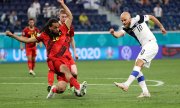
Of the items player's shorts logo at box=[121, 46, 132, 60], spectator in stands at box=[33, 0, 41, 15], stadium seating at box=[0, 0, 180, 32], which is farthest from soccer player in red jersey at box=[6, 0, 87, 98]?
spectator in stands at box=[33, 0, 41, 15]

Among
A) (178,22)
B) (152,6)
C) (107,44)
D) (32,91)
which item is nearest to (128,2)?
(152,6)

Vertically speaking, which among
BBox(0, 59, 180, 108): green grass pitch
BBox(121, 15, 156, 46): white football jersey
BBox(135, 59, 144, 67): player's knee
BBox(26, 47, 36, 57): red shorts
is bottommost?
BBox(26, 47, 36, 57): red shorts

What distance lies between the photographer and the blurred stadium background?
14.5 metres

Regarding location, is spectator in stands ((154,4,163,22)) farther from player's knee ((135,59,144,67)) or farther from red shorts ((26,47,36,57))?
player's knee ((135,59,144,67))

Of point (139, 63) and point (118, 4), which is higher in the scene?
point (139, 63)

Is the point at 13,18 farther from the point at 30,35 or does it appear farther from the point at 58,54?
the point at 58,54

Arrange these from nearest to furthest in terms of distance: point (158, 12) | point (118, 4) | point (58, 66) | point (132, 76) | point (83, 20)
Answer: point (132, 76) → point (58, 66) → point (83, 20) → point (158, 12) → point (118, 4)

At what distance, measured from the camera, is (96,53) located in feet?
108

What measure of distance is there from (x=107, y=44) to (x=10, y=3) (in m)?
8.19

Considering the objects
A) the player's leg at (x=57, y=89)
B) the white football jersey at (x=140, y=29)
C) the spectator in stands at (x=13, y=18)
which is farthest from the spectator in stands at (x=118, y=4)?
the player's leg at (x=57, y=89)

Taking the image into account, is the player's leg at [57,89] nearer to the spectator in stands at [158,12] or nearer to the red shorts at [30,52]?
the red shorts at [30,52]

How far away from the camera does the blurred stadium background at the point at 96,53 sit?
1448 centimetres

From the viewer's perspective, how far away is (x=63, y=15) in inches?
604

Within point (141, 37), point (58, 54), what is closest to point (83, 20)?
point (141, 37)
